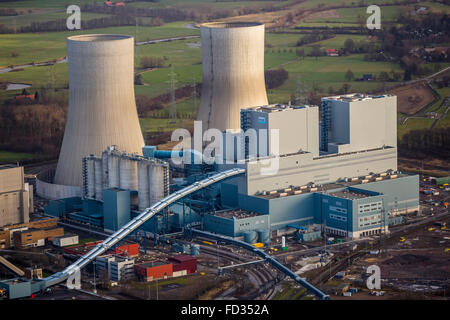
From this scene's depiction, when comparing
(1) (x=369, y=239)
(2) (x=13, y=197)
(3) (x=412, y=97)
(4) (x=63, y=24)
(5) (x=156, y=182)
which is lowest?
(1) (x=369, y=239)

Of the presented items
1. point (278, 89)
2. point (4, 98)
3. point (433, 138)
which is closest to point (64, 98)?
point (4, 98)

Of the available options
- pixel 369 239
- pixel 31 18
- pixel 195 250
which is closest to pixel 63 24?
pixel 31 18

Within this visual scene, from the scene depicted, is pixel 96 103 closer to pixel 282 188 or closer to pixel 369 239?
pixel 282 188

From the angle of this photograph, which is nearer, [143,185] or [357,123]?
[143,185]

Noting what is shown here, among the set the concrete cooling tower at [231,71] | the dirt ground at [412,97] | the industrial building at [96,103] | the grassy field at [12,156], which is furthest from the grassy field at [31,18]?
the industrial building at [96,103]

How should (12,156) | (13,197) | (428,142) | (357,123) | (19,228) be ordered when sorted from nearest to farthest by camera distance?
(19,228), (13,197), (357,123), (12,156), (428,142)

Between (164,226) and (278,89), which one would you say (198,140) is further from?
(278,89)

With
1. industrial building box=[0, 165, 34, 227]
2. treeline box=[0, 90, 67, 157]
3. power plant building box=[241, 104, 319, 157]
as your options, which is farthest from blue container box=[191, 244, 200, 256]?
treeline box=[0, 90, 67, 157]

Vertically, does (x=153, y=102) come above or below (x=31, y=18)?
below

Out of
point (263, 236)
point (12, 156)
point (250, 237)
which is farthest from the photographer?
point (12, 156)
